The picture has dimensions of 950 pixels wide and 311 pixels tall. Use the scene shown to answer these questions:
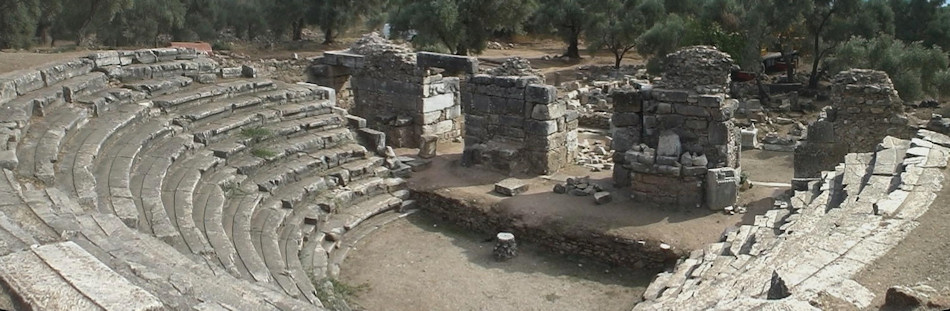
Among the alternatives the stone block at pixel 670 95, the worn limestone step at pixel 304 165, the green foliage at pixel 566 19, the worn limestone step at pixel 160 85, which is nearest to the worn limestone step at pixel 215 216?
the worn limestone step at pixel 304 165

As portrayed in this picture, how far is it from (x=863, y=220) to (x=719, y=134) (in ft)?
17.1

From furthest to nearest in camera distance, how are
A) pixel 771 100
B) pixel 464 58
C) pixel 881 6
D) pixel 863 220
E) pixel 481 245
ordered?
pixel 881 6, pixel 771 100, pixel 464 58, pixel 481 245, pixel 863 220

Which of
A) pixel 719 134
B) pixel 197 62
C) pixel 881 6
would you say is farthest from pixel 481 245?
pixel 881 6

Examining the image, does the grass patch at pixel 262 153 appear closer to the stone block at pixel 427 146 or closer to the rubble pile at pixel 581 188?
the stone block at pixel 427 146

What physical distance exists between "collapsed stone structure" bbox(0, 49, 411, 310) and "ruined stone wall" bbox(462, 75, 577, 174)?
198 centimetres

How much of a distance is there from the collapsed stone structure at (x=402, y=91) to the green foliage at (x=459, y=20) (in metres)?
10.9

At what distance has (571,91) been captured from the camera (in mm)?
26875

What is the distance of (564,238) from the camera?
13.7m

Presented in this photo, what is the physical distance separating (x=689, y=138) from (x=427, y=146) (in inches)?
232

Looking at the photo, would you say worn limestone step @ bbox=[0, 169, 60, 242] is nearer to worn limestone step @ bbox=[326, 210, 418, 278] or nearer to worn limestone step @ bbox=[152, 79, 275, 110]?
worn limestone step @ bbox=[326, 210, 418, 278]

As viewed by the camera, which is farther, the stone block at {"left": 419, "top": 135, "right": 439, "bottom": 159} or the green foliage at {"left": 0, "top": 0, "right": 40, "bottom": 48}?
the green foliage at {"left": 0, "top": 0, "right": 40, "bottom": 48}

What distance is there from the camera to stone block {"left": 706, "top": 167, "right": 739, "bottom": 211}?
46.0ft

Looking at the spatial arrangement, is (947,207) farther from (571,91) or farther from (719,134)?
(571,91)

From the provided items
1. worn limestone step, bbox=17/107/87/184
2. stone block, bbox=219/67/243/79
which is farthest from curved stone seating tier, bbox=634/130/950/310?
stone block, bbox=219/67/243/79
